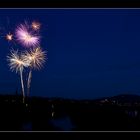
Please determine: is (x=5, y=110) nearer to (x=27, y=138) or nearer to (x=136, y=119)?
(x=27, y=138)

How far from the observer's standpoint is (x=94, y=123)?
3.72m

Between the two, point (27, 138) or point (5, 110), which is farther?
point (5, 110)

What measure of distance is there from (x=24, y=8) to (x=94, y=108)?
1.40m

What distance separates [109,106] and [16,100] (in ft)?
3.66

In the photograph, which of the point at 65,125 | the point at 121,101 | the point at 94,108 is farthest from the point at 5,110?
the point at 121,101
